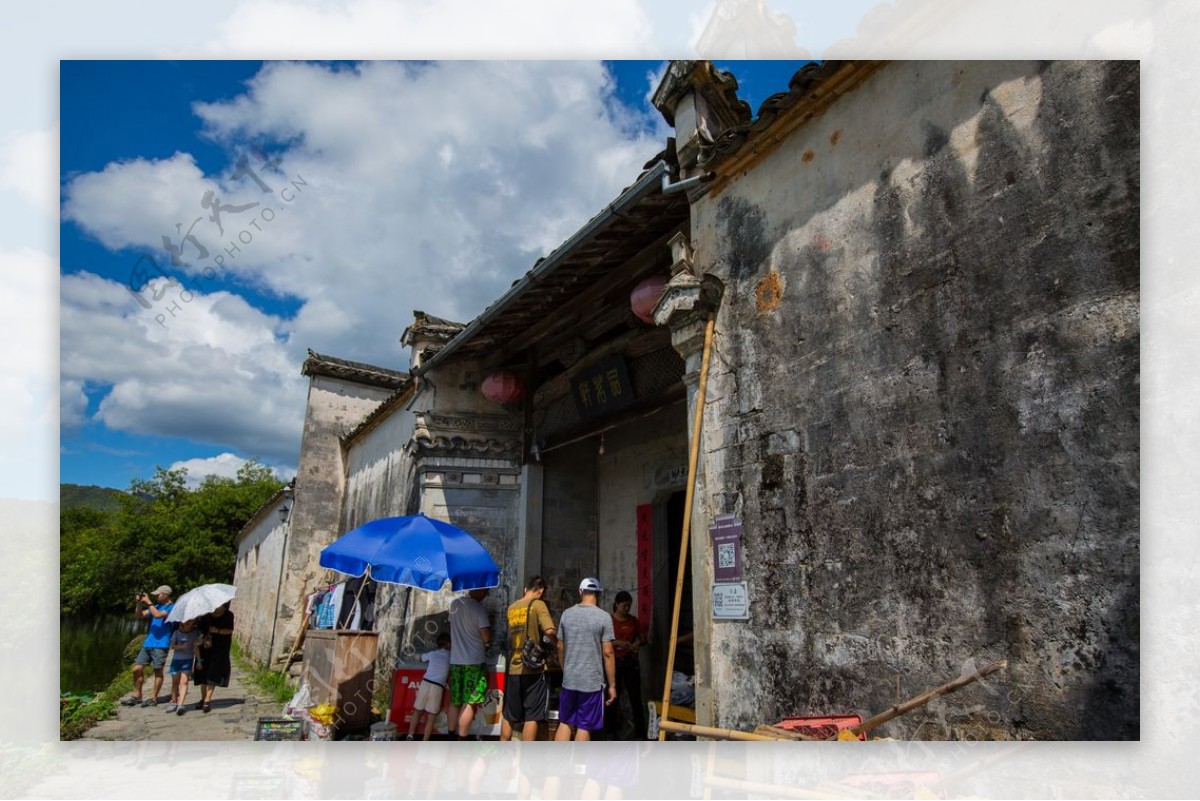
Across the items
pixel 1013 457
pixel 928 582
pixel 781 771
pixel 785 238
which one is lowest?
pixel 781 771

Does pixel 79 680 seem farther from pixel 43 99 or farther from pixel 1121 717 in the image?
pixel 1121 717

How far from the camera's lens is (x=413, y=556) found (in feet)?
18.6

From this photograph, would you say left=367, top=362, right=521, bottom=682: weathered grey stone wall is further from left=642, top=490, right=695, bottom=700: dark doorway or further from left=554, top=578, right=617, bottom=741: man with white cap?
left=554, top=578, right=617, bottom=741: man with white cap

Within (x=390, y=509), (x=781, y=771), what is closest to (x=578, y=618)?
(x=781, y=771)

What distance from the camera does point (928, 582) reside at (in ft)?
9.65

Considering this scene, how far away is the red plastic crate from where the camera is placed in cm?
302

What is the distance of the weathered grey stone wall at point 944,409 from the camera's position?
2502 mm

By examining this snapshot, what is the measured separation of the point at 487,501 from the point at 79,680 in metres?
4.34

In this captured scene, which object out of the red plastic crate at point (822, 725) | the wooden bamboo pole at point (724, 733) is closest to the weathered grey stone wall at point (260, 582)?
the wooden bamboo pole at point (724, 733)

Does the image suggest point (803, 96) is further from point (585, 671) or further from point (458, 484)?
point (458, 484)

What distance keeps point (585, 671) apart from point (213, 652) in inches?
208

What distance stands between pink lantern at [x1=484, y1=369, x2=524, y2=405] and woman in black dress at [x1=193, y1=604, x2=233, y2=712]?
3554 millimetres

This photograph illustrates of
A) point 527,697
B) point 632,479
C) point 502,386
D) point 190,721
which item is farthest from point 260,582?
point 527,697

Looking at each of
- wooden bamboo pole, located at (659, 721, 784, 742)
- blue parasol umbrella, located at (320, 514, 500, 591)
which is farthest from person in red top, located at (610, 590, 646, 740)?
wooden bamboo pole, located at (659, 721, 784, 742)
